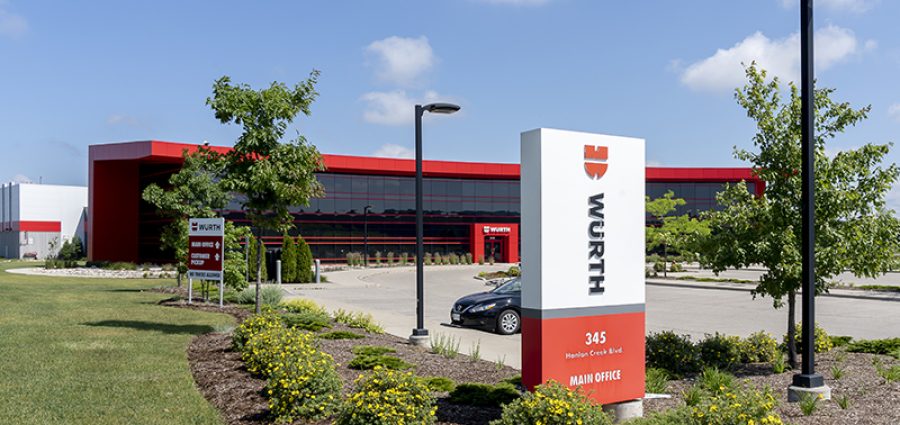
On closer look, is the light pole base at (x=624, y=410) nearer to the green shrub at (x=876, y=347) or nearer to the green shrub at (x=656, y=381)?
the green shrub at (x=656, y=381)

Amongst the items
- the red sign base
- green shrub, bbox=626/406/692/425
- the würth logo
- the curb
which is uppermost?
the würth logo

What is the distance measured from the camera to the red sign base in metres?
Result: 6.65

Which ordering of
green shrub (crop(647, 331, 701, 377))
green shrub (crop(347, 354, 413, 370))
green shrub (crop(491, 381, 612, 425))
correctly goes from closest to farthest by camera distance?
green shrub (crop(491, 381, 612, 425)) → green shrub (crop(347, 354, 413, 370)) → green shrub (crop(647, 331, 701, 377))

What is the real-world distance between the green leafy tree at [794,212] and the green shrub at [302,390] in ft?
20.3

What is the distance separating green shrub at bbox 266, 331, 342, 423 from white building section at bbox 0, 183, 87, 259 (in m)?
87.4

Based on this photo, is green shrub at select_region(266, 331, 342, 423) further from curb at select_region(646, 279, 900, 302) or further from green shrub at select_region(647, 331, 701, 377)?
curb at select_region(646, 279, 900, 302)

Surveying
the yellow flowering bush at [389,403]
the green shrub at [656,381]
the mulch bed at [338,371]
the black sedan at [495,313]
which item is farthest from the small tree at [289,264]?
the yellow flowering bush at [389,403]

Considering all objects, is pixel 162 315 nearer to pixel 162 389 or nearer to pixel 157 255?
pixel 162 389

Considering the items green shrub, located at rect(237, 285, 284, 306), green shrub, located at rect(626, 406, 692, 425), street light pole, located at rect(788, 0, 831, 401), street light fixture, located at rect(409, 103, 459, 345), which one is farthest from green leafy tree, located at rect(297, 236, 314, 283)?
green shrub, located at rect(626, 406, 692, 425)

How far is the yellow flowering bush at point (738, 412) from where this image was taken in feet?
18.9

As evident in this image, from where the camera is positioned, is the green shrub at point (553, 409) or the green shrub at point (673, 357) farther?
the green shrub at point (673, 357)

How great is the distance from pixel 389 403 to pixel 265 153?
9.53 meters

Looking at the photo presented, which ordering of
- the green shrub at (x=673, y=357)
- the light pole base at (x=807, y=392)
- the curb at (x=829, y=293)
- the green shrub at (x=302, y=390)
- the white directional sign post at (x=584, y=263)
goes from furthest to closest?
the curb at (x=829, y=293) < the green shrub at (x=673, y=357) < the light pole base at (x=807, y=392) < the green shrub at (x=302, y=390) < the white directional sign post at (x=584, y=263)

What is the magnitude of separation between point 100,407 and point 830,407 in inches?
309
